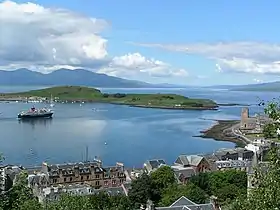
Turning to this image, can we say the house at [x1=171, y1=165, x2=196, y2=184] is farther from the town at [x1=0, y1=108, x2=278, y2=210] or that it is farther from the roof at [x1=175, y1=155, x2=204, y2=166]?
the roof at [x1=175, y1=155, x2=204, y2=166]

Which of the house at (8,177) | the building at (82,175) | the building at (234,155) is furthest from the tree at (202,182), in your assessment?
the building at (234,155)

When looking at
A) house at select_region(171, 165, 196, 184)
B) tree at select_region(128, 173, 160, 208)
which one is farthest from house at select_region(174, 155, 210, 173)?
tree at select_region(128, 173, 160, 208)

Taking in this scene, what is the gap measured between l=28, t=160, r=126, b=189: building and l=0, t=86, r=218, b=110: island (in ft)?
299

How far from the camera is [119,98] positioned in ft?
506

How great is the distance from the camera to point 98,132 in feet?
238

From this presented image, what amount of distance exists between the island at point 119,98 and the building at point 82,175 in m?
91.0

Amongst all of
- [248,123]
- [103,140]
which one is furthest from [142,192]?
[248,123]

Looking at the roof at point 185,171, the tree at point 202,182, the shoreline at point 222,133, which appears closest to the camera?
the tree at point 202,182

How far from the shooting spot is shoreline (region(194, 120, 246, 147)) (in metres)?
66.1

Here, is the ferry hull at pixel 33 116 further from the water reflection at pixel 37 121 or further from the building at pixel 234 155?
the building at pixel 234 155

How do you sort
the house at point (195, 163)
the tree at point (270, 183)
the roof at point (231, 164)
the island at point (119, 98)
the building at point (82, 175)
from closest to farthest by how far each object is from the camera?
the tree at point (270, 183) → the building at point (82, 175) → the house at point (195, 163) → the roof at point (231, 164) → the island at point (119, 98)

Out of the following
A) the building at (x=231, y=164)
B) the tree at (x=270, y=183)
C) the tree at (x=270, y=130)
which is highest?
the tree at (x=270, y=130)

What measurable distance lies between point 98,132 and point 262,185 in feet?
216

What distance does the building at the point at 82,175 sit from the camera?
110 ft
